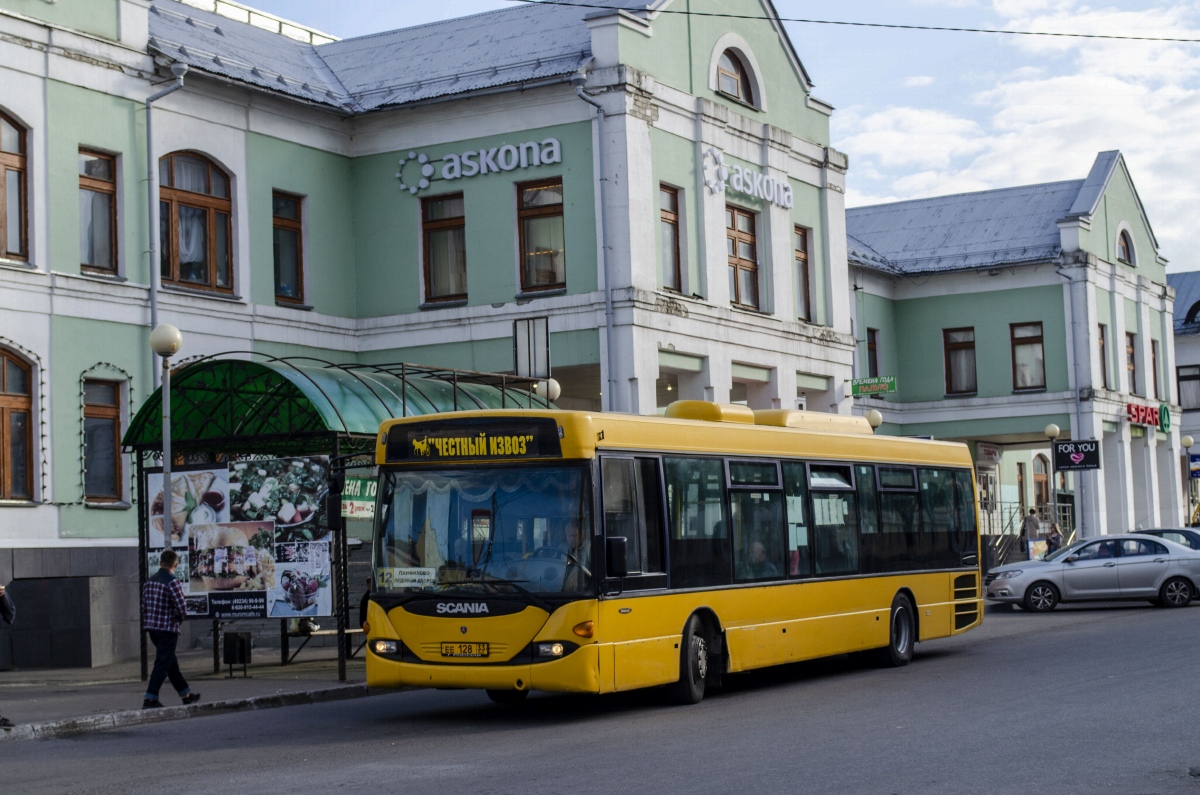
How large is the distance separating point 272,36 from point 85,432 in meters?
11.9

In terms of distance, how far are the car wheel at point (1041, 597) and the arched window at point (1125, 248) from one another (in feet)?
79.0

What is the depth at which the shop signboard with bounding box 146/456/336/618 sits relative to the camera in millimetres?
19438

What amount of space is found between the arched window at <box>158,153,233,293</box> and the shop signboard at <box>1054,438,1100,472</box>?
63.8ft

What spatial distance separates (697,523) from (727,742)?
372cm

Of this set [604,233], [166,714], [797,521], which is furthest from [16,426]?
[797,521]

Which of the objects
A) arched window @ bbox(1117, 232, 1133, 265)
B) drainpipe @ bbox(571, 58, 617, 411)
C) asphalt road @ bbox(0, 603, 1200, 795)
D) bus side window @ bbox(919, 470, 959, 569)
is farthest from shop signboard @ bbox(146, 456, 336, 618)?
arched window @ bbox(1117, 232, 1133, 265)

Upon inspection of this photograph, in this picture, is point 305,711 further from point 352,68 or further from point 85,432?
point 352,68

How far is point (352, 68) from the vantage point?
113 ft

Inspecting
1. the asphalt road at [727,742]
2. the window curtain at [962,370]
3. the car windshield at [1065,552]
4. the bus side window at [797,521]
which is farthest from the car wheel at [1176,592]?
the window curtain at [962,370]

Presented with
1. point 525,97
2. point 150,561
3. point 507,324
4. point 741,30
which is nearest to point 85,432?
point 150,561

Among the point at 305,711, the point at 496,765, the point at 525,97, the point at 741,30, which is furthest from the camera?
the point at 741,30

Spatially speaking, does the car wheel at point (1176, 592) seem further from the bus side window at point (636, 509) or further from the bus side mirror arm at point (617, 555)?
the bus side mirror arm at point (617, 555)

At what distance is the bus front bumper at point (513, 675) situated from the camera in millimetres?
14266

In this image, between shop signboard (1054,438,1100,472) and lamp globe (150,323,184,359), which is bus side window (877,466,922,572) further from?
shop signboard (1054,438,1100,472)
